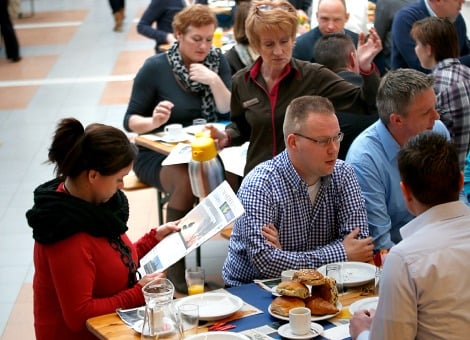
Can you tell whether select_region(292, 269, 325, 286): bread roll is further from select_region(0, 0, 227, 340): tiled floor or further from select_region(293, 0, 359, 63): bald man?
select_region(293, 0, 359, 63): bald man

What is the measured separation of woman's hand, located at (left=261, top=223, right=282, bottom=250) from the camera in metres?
3.57

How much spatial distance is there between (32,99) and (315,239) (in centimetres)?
759

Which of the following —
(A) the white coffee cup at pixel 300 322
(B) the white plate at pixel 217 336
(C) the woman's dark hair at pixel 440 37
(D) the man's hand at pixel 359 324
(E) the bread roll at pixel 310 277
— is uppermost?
(C) the woman's dark hair at pixel 440 37

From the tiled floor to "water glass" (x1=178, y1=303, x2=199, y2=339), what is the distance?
2.38 m

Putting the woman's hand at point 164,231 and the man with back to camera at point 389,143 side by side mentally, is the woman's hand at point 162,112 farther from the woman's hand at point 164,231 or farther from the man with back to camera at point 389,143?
the woman's hand at point 164,231

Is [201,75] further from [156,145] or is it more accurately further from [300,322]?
[300,322]

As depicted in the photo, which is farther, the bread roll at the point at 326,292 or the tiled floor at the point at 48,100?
the tiled floor at the point at 48,100

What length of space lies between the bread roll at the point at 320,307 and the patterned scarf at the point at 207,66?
2973 millimetres

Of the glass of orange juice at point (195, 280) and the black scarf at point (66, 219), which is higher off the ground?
the black scarf at point (66, 219)

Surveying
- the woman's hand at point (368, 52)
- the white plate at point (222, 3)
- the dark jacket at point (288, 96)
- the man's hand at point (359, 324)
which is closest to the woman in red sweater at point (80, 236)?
the man's hand at point (359, 324)

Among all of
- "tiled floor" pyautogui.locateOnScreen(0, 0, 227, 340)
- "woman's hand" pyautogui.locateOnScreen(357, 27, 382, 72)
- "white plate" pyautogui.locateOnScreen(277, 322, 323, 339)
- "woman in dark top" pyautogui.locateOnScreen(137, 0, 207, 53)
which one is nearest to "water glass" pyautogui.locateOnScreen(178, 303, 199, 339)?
"white plate" pyautogui.locateOnScreen(277, 322, 323, 339)

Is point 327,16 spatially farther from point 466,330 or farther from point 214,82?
point 466,330

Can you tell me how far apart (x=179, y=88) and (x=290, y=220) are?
2.39 meters

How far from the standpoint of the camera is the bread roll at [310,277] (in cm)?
314
